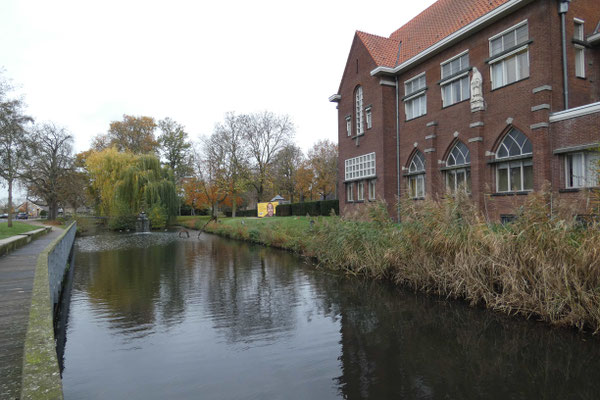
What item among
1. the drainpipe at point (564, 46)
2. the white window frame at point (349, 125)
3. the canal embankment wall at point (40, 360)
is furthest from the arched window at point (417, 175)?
the canal embankment wall at point (40, 360)

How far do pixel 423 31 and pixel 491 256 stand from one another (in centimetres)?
1696

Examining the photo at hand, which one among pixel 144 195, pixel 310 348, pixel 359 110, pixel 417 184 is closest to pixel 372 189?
pixel 417 184

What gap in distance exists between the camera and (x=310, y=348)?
574 cm

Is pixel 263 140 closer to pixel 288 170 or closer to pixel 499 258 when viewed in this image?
pixel 288 170

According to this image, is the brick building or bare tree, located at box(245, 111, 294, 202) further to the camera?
bare tree, located at box(245, 111, 294, 202)

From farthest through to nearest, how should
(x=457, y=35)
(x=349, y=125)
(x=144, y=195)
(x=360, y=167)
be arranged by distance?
(x=144, y=195)
(x=349, y=125)
(x=360, y=167)
(x=457, y=35)

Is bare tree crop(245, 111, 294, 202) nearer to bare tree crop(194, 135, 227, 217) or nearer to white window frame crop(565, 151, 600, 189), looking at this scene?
bare tree crop(194, 135, 227, 217)

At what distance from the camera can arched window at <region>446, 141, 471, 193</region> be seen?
1609 cm

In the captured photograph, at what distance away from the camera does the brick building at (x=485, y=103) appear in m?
12.5

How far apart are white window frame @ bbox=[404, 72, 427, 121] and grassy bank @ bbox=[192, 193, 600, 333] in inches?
371

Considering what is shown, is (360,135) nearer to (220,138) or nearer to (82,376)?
(82,376)

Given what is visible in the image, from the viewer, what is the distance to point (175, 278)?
11.5 m

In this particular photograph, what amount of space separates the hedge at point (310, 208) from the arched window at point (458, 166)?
12628 millimetres

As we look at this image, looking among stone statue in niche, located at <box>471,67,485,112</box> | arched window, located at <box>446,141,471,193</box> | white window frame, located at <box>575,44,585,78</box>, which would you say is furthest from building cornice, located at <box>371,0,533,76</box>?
arched window, located at <box>446,141,471,193</box>
